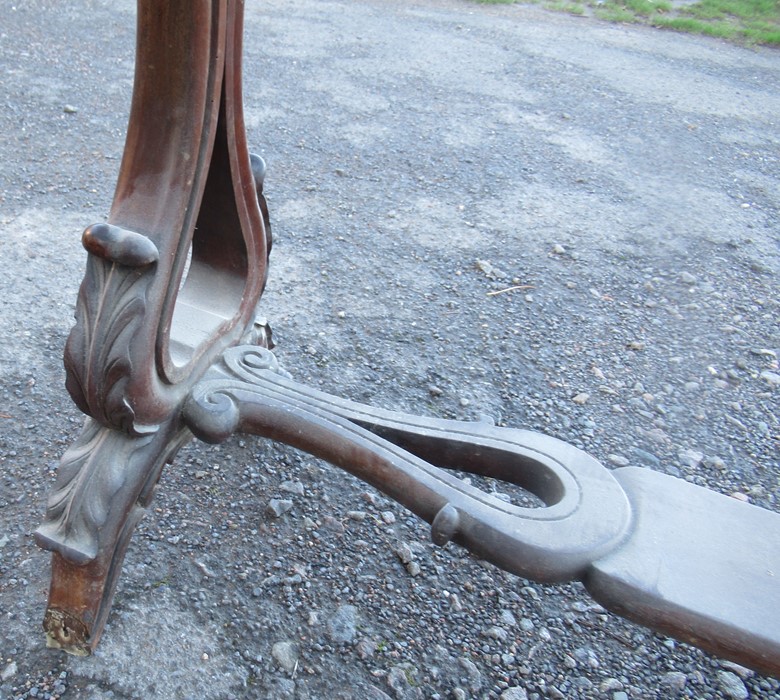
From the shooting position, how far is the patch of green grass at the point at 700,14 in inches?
234

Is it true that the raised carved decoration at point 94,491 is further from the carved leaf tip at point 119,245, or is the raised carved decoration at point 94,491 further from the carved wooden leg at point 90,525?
the carved leaf tip at point 119,245

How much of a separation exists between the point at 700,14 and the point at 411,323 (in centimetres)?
538

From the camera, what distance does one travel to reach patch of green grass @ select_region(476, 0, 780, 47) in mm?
5949

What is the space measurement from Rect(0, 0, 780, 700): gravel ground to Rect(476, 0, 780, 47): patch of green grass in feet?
4.13

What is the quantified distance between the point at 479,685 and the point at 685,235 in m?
2.20

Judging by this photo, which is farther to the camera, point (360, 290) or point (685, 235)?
point (685, 235)

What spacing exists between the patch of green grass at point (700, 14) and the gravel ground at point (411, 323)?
1259 millimetres

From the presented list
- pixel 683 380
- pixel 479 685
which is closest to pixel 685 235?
pixel 683 380

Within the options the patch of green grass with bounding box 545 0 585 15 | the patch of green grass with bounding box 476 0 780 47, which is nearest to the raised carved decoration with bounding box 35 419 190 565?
the patch of green grass with bounding box 476 0 780 47

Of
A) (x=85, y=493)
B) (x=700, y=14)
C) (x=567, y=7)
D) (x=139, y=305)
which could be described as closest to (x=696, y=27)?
(x=700, y=14)

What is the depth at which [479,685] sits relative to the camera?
1312mm

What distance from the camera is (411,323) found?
2.29 meters

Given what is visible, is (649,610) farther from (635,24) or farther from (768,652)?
(635,24)

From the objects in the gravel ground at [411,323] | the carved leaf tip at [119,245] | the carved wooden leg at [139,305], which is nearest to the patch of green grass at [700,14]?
the gravel ground at [411,323]
